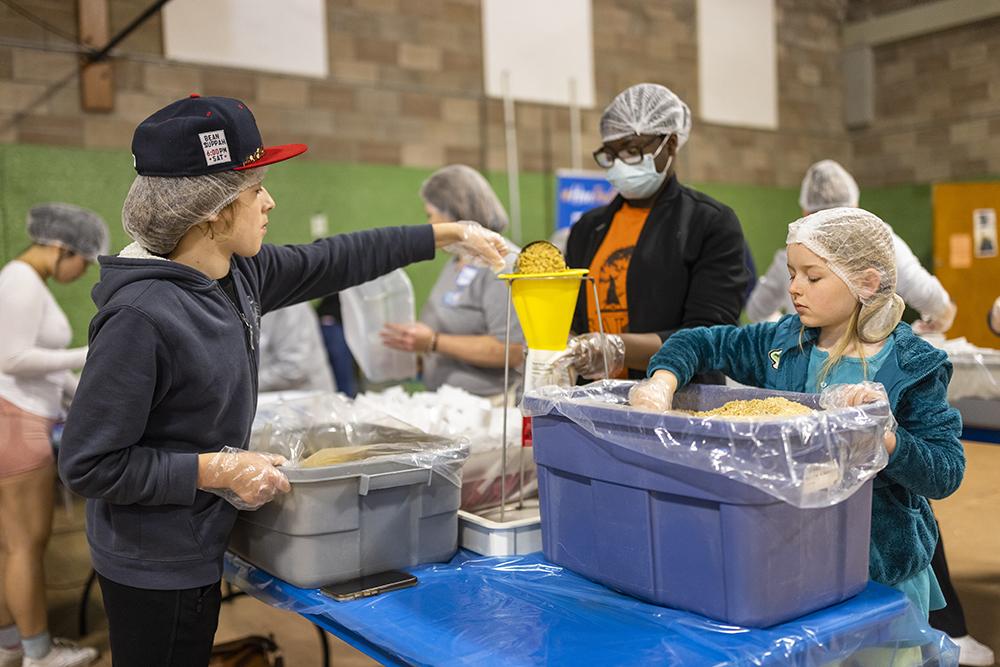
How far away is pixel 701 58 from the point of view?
7516 millimetres

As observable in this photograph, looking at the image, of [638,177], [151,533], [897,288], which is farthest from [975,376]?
[151,533]

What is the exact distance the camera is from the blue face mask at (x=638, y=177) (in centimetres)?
209

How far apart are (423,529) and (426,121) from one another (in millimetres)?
5025

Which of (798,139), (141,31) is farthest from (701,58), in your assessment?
(141,31)

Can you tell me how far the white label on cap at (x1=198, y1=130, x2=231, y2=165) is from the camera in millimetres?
1328

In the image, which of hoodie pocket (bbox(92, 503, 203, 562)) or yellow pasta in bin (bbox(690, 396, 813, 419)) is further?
hoodie pocket (bbox(92, 503, 203, 562))

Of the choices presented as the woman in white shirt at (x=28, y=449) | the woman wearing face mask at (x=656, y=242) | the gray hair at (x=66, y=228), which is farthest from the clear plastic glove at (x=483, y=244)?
Answer: the gray hair at (x=66, y=228)

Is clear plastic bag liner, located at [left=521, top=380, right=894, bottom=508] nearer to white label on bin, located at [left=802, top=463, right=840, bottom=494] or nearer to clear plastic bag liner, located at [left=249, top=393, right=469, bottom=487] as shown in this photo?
white label on bin, located at [left=802, top=463, right=840, bottom=494]

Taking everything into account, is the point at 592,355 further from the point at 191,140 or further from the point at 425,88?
the point at 425,88

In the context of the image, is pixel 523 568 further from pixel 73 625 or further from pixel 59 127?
pixel 59 127

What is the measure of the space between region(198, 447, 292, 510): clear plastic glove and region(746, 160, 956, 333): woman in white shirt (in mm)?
2156

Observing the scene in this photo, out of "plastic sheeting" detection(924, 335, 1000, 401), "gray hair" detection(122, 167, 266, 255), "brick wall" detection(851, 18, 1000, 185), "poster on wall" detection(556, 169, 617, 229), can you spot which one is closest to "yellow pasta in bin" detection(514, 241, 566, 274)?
"gray hair" detection(122, 167, 266, 255)

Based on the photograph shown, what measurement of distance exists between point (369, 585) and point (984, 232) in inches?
287

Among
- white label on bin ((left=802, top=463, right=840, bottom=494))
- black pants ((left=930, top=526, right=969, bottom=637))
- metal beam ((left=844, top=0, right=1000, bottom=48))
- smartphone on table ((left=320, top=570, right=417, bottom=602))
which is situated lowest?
black pants ((left=930, top=526, right=969, bottom=637))
